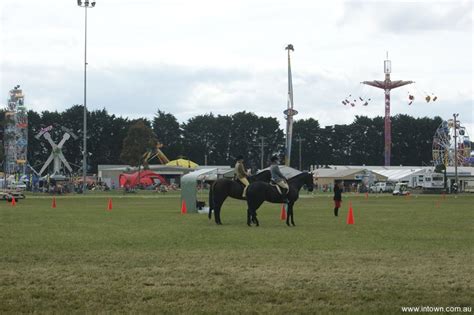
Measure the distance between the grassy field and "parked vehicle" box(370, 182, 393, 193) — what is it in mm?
83865

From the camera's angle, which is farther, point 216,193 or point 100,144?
point 100,144

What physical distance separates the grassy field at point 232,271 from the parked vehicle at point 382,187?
83.9 m

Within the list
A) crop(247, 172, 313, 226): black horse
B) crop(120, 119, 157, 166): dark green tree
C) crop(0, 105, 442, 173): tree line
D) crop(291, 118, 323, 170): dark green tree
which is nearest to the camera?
crop(247, 172, 313, 226): black horse

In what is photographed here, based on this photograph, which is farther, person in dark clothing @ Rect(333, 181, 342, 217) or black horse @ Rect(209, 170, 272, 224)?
person in dark clothing @ Rect(333, 181, 342, 217)

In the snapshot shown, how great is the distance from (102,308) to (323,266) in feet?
16.7

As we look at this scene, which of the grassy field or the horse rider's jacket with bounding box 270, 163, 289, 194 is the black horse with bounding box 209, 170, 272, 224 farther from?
the grassy field

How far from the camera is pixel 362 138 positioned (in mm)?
184500

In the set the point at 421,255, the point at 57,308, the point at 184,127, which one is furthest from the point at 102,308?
the point at 184,127

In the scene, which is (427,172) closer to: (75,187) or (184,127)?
(75,187)

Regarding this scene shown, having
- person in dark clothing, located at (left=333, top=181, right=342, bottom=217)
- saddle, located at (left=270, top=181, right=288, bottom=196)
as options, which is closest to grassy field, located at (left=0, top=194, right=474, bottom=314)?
saddle, located at (left=270, top=181, right=288, bottom=196)

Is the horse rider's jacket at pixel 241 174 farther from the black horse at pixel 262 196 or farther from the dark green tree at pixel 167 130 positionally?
the dark green tree at pixel 167 130

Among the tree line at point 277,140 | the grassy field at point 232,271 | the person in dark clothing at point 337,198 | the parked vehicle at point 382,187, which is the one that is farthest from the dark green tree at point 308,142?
the grassy field at point 232,271

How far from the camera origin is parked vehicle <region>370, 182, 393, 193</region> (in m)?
105

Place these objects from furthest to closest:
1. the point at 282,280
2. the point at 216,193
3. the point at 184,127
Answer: the point at 184,127 < the point at 216,193 < the point at 282,280
